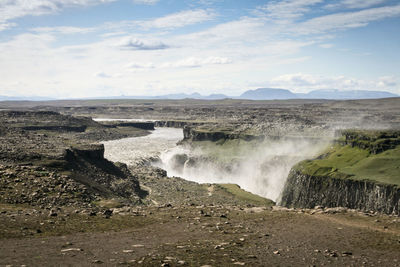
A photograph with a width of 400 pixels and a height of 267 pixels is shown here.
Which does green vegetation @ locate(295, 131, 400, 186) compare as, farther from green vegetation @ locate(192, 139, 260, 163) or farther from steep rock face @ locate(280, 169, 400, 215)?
green vegetation @ locate(192, 139, 260, 163)

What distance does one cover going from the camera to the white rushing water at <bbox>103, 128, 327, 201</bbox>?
85.1 m

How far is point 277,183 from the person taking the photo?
83.0 meters

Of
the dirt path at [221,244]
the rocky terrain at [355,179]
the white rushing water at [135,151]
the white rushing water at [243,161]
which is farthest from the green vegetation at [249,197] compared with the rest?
the white rushing water at [135,151]

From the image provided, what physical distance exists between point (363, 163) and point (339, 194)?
7656mm

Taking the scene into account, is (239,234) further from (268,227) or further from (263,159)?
(263,159)

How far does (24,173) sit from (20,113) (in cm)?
16035

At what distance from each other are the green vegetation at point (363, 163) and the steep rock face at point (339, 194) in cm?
103

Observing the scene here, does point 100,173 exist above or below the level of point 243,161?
above

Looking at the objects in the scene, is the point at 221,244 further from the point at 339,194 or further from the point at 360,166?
the point at 360,166

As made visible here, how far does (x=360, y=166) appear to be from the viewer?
50.7m

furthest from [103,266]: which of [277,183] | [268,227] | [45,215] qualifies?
[277,183]

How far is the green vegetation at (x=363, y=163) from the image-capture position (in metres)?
45.8

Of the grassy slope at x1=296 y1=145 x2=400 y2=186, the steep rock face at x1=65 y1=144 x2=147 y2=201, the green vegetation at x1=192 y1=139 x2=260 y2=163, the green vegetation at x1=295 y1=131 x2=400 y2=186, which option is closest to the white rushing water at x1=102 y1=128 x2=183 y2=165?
the green vegetation at x1=192 y1=139 x2=260 y2=163

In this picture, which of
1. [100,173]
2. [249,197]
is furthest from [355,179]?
[100,173]
